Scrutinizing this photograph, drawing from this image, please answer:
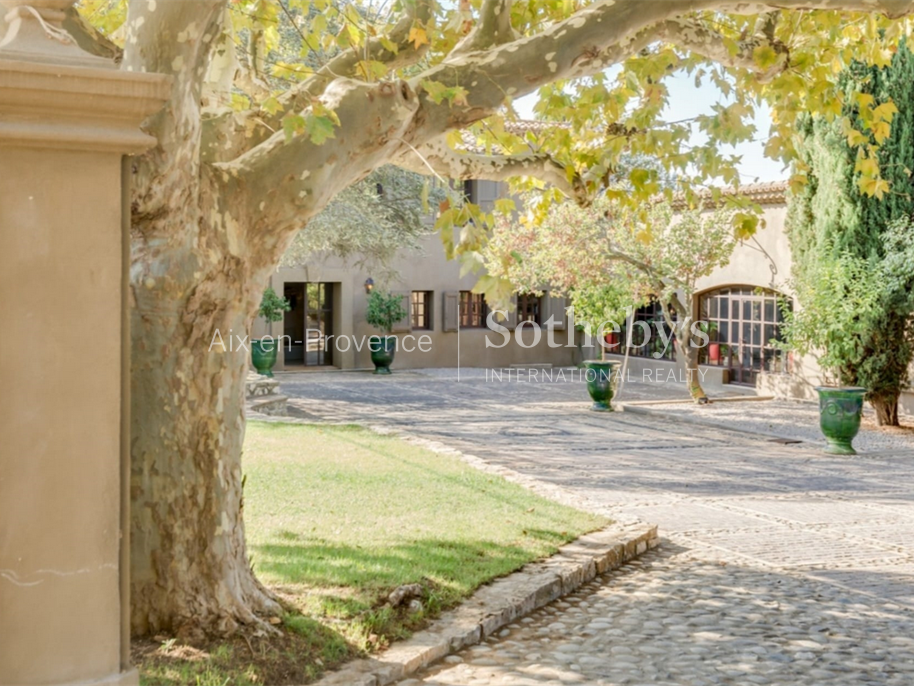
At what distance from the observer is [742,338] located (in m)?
23.7

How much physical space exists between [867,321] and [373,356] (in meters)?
14.6

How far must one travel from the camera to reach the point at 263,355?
2511cm

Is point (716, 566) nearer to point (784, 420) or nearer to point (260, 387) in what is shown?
point (784, 420)

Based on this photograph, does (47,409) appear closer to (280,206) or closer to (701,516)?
(280,206)

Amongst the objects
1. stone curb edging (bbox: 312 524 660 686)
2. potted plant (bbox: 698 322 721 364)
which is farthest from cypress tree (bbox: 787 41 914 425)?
stone curb edging (bbox: 312 524 660 686)

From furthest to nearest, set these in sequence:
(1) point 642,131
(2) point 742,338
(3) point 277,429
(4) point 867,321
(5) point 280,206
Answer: (2) point 742,338, (4) point 867,321, (3) point 277,429, (1) point 642,131, (5) point 280,206

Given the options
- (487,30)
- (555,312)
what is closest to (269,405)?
(487,30)

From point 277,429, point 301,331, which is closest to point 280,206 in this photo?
point 277,429

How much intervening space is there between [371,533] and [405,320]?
873 inches

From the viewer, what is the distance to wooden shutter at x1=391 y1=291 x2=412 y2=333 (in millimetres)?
30156

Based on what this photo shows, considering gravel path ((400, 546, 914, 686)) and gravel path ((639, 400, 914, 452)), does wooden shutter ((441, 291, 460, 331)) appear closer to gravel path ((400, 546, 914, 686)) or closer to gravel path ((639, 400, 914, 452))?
gravel path ((639, 400, 914, 452))

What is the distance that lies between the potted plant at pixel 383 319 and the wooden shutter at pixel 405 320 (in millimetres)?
721

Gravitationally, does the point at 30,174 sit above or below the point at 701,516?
above

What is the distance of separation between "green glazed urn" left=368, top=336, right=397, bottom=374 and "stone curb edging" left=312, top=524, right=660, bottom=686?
66.3 feet
